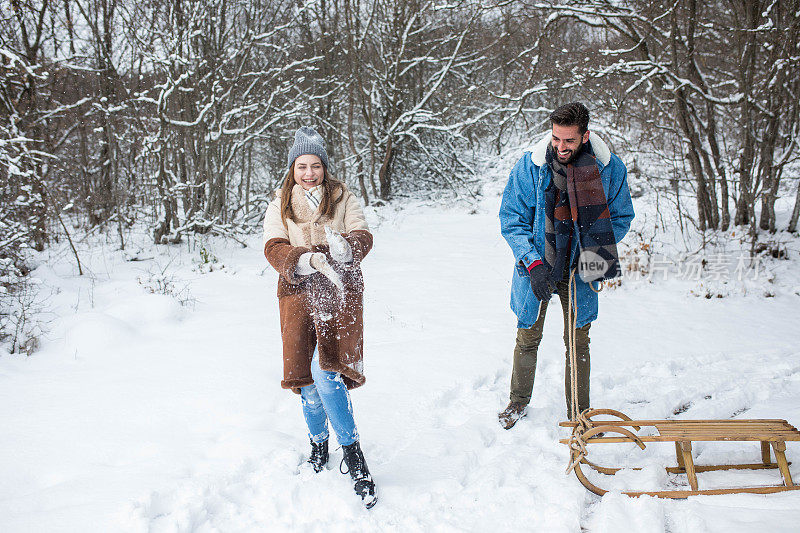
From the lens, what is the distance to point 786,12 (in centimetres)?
551

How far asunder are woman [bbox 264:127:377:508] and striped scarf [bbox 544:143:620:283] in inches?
40.4

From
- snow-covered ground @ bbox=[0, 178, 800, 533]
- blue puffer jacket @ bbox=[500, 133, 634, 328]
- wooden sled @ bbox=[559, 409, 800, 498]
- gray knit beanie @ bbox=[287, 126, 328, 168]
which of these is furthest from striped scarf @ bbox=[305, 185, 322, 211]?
wooden sled @ bbox=[559, 409, 800, 498]

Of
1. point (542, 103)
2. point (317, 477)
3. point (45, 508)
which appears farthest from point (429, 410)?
point (542, 103)

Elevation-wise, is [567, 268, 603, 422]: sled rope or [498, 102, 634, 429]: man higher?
[498, 102, 634, 429]: man

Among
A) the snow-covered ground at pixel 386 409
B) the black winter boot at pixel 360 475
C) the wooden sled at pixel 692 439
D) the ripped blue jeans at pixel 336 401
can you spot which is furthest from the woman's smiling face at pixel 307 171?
the wooden sled at pixel 692 439

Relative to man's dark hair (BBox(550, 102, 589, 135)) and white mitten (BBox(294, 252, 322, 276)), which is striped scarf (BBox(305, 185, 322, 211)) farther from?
man's dark hair (BBox(550, 102, 589, 135))

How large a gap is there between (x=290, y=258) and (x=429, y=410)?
5.21 feet

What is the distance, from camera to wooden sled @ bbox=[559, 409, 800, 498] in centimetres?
216

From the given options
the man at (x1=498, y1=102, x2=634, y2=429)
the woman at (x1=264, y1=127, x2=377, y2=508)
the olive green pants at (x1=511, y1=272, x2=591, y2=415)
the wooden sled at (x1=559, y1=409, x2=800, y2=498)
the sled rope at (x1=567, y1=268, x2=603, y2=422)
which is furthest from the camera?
the olive green pants at (x1=511, y1=272, x2=591, y2=415)

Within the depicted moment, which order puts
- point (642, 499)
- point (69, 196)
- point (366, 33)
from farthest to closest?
point (366, 33), point (69, 196), point (642, 499)

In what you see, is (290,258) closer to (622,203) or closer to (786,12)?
(622,203)

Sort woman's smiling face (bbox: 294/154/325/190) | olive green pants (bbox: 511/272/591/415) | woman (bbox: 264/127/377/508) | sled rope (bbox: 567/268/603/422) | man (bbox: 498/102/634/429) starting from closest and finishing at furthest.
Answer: woman (bbox: 264/127/377/508), woman's smiling face (bbox: 294/154/325/190), man (bbox: 498/102/634/429), sled rope (bbox: 567/268/603/422), olive green pants (bbox: 511/272/591/415)

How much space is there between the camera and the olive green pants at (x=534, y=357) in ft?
9.43

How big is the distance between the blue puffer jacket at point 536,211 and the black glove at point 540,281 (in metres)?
0.06
